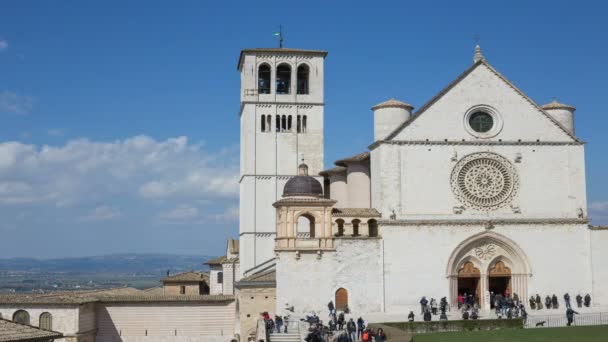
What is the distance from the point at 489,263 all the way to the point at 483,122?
300 inches

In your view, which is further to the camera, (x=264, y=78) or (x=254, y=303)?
(x=264, y=78)

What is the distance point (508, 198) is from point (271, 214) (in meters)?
17.3

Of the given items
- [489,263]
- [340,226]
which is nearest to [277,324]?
[340,226]

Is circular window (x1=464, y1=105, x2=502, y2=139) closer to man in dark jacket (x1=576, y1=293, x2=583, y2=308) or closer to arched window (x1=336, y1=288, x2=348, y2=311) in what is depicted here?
man in dark jacket (x1=576, y1=293, x2=583, y2=308)

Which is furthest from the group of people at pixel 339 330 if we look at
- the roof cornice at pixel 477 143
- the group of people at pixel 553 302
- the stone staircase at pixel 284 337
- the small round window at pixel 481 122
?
the small round window at pixel 481 122

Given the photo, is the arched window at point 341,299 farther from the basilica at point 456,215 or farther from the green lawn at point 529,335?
the green lawn at point 529,335

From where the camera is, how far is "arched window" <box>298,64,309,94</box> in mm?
62188

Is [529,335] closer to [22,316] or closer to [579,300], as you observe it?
[579,300]

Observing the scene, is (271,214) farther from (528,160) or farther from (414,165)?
(528,160)

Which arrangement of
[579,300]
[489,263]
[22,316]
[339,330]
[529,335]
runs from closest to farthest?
[529,335], [339,330], [579,300], [489,263], [22,316]

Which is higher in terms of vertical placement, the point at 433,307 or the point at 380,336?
the point at 433,307

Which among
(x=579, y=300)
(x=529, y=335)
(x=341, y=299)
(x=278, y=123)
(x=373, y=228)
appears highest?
(x=278, y=123)

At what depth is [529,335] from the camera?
122 feet

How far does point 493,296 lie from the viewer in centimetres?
4875
